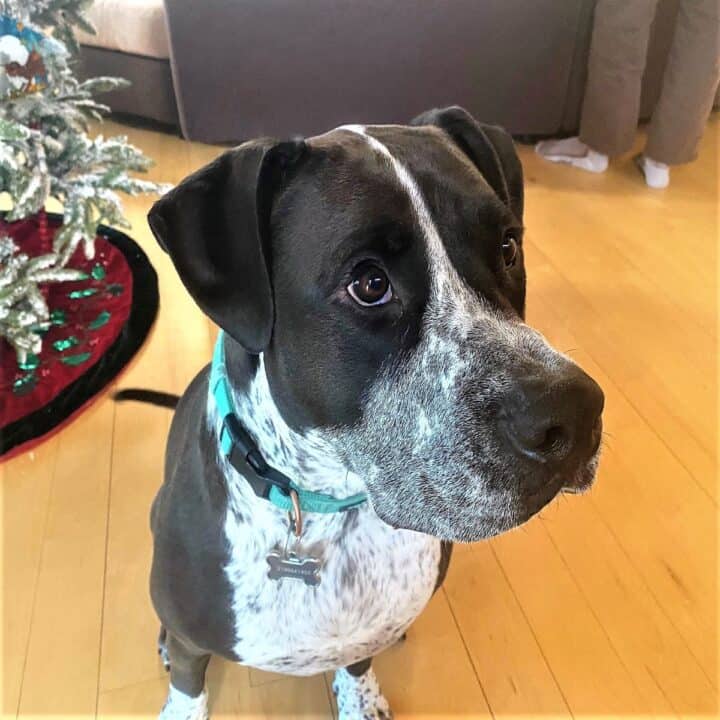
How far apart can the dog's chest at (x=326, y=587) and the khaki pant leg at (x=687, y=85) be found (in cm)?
291

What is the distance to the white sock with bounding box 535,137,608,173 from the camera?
383 cm

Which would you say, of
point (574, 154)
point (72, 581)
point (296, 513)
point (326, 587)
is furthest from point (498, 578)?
point (574, 154)

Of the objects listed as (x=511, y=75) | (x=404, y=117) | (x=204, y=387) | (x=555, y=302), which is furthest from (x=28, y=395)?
(x=511, y=75)

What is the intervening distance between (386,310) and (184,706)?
1012mm

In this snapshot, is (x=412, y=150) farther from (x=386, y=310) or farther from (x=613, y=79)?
(x=613, y=79)

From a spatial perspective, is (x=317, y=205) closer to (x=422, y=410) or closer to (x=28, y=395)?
(x=422, y=410)

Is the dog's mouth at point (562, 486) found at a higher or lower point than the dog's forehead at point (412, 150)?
lower

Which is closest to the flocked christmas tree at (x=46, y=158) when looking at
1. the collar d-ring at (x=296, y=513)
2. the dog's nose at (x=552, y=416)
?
the collar d-ring at (x=296, y=513)

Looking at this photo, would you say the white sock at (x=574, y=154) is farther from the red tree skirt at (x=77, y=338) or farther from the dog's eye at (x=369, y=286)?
the dog's eye at (x=369, y=286)

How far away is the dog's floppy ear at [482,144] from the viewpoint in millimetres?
1243

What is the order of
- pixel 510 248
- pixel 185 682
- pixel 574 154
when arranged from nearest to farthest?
pixel 510 248 < pixel 185 682 < pixel 574 154

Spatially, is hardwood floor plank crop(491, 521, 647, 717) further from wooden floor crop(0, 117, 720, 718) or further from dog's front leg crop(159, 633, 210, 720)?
dog's front leg crop(159, 633, 210, 720)

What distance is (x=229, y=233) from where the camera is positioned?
103 cm

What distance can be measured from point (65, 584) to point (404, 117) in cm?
282
